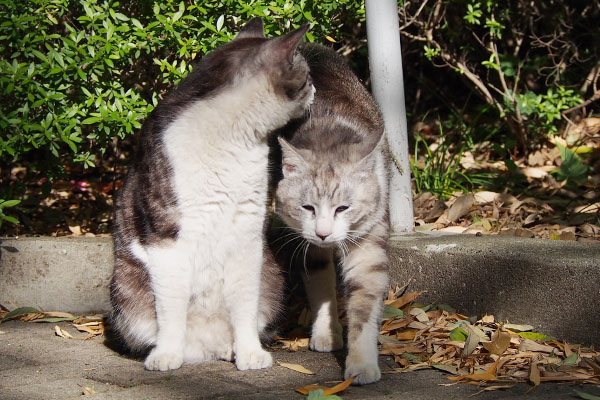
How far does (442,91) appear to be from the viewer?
6.34 meters

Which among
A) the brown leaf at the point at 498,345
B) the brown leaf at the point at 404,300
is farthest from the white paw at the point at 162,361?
the brown leaf at the point at 498,345

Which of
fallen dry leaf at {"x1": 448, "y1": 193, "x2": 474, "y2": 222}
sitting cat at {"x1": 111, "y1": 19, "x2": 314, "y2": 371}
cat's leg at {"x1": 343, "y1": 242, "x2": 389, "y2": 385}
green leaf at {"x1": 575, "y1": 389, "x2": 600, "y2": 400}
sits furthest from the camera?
fallen dry leaf at {"x1": 448, "y1": 193, "x2": 474, "y2": 222}

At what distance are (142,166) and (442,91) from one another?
3.65 m

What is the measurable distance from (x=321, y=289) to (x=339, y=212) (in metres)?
0.54

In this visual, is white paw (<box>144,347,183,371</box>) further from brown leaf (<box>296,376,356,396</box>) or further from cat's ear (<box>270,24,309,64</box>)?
cat's ear (<box>270,24,309,64</box>)

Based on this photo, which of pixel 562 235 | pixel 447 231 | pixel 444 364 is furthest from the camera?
pixel 447 231

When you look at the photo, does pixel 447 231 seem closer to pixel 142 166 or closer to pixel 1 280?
pixel 142 166

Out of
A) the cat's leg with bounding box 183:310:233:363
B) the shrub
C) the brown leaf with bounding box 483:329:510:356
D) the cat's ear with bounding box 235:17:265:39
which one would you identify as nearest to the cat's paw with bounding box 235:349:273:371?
the cat's leg with bounding box 183:310:233:363

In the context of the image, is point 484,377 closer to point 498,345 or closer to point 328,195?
point 498,345

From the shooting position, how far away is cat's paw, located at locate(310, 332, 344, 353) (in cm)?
351

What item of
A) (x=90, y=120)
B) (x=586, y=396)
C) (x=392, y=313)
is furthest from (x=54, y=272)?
(x=586, y=396)

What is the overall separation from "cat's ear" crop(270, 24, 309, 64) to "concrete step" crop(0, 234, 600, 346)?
4.35 ft

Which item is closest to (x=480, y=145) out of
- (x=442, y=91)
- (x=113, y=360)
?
(x=442, y=91)

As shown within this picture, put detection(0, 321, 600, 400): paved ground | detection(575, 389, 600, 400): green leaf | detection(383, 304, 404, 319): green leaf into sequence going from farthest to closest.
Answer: detection(383, 304, 404, 319): green leaf → detection(0, 321, 600, 400): paved ground → detection(575, 389, 600, 400): green leaf
